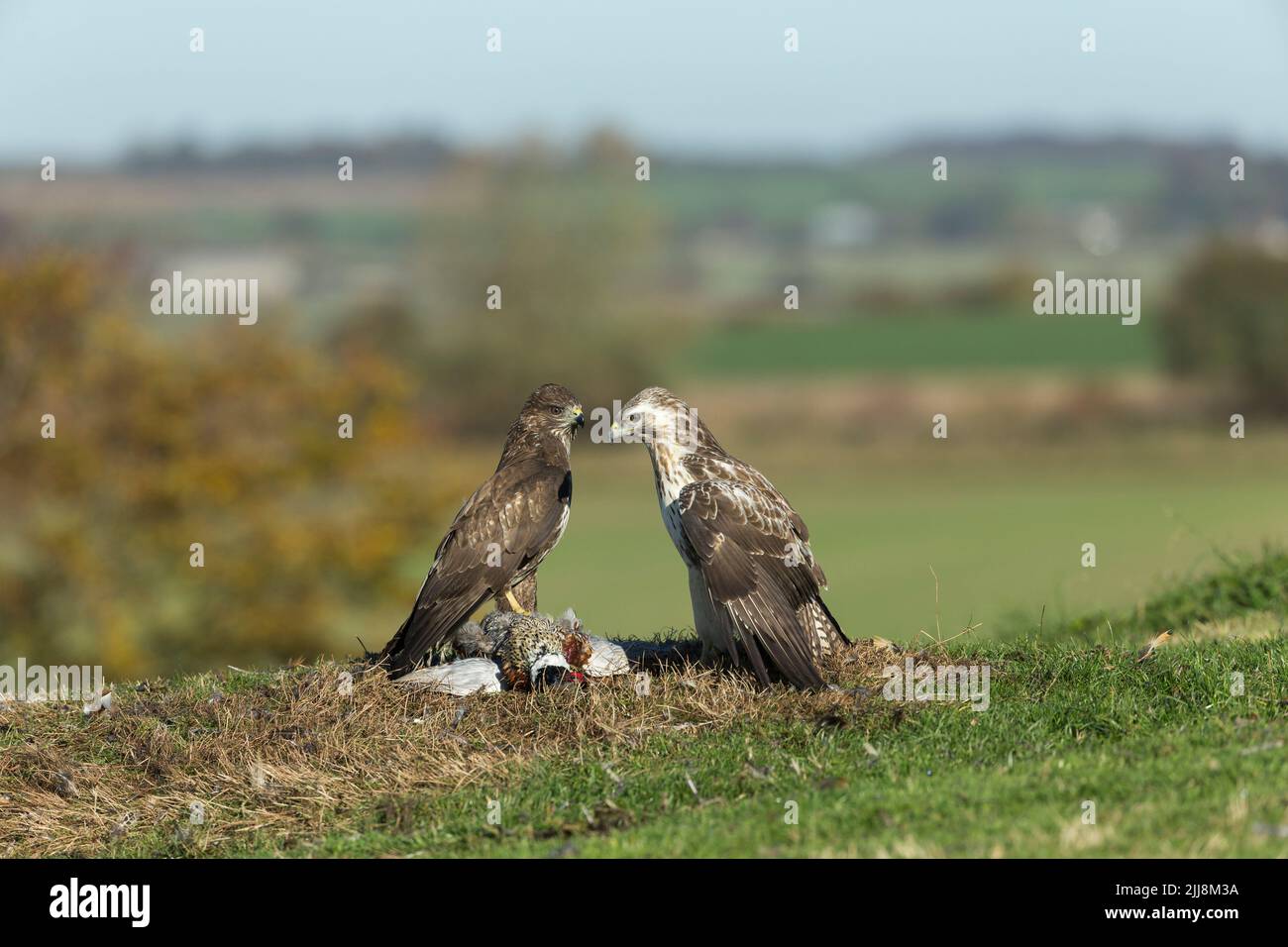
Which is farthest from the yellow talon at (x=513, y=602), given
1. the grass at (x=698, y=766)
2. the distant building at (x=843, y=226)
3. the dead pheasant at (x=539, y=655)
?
the distant building at (x=843, y=226)

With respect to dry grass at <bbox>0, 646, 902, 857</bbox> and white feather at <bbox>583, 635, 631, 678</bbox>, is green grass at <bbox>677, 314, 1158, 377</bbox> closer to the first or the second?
white feather at <bbox>583, 635, 631, 678</bbox>

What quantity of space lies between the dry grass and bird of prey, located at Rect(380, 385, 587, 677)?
55cm

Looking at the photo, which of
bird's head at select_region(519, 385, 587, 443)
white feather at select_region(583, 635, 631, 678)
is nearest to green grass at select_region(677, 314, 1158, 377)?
bird's head at select_region(519, 385, 587, 443)

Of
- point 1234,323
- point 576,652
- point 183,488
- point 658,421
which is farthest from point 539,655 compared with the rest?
point 1234,323

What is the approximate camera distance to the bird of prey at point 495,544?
32.4 feet

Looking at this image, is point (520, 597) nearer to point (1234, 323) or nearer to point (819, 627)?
point (819, 627)

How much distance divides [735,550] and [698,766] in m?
1.55

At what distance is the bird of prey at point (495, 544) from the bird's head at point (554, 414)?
0.02 meters

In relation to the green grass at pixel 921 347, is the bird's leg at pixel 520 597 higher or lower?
lower

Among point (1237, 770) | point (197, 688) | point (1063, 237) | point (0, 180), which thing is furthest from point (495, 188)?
point (1237, 770)

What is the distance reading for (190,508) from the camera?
26828 millimetres

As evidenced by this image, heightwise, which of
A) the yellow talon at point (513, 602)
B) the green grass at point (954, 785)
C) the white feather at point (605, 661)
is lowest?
the green grass at point (954, 785)

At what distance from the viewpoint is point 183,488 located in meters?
26.0

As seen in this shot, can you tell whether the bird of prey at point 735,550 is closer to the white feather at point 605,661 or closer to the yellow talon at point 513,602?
the white feather at point 605,661
